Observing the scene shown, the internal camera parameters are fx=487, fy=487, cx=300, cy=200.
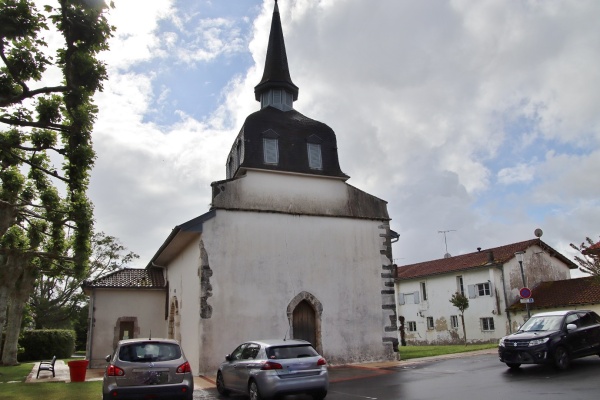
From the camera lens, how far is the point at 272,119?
2131 cm

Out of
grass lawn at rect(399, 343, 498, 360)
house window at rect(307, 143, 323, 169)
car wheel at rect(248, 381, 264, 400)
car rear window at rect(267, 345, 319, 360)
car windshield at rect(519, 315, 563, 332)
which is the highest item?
house window at rect(307, 143, 323, 169)

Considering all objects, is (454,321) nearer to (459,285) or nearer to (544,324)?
(459,285)

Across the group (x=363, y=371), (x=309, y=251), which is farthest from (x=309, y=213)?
(x=363, y=371)

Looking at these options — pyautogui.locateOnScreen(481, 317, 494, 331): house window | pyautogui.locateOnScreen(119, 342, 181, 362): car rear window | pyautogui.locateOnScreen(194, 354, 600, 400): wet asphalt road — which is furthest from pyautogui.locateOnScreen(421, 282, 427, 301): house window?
pyautogui.locateOnScreen(119, 342, 181, 362): car rear window

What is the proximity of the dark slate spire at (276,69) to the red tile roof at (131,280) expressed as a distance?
11213 millimetres

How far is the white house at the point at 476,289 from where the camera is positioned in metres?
34.5

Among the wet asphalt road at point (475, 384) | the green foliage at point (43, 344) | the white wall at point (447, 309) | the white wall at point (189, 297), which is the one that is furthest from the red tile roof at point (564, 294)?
the green foliage at point (43, 344)

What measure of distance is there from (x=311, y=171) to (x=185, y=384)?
39.1ft

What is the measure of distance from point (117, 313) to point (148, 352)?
1482 centimetres

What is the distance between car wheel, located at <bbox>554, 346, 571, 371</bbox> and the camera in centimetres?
1328

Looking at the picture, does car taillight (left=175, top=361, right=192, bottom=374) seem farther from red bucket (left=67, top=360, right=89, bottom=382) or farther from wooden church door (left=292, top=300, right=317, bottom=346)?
wooden church door (left=292, top=300, right=317, bottom=346)

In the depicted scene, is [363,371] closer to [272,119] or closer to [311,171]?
[311,171]

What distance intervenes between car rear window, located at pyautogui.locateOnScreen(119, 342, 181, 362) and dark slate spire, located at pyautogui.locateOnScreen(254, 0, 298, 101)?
1574 centimetres

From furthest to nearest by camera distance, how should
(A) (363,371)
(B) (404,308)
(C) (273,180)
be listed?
(B) (404,308) → (C) (273,180) → (A) (363,371)
